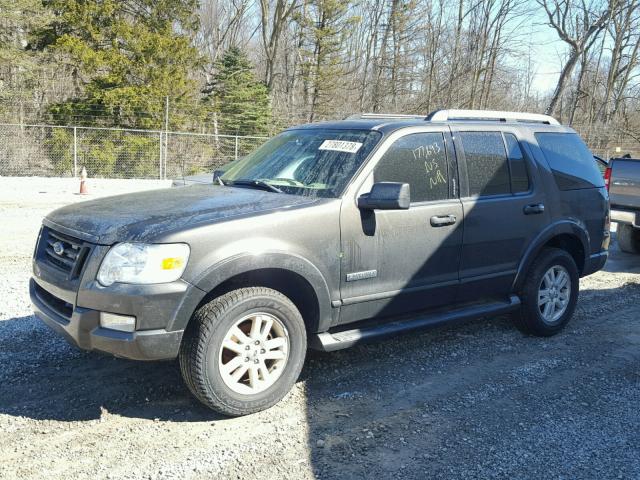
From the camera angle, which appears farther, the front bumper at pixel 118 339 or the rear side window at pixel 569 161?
the rear side window at pixel 569 161

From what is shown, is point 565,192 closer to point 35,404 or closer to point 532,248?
point 532,248

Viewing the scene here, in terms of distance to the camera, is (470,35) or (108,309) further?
(470,35)

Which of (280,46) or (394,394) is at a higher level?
(280,46)

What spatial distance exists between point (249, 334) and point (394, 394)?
116 centimetres

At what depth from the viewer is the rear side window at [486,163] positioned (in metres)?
4.79

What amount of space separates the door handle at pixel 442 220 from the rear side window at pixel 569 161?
1469 mm

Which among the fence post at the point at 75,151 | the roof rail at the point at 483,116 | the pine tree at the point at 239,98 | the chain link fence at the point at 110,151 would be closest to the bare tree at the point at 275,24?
the pine tree at the point at 239,98

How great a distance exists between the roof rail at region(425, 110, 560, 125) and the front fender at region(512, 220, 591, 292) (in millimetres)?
1026

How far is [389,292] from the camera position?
425 centimetres

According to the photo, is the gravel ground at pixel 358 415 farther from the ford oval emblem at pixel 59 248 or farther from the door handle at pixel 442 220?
the door handle at pixel 442 220

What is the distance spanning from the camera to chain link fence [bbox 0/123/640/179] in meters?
19.6

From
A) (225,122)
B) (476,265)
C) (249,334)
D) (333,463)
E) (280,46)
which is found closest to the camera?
(333,463)

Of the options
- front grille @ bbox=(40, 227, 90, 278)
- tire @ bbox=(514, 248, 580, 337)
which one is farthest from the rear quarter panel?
front grille @ bbox=(40, 227, 90, 278)

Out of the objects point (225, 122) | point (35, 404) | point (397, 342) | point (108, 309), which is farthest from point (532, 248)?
point (225, 122)
